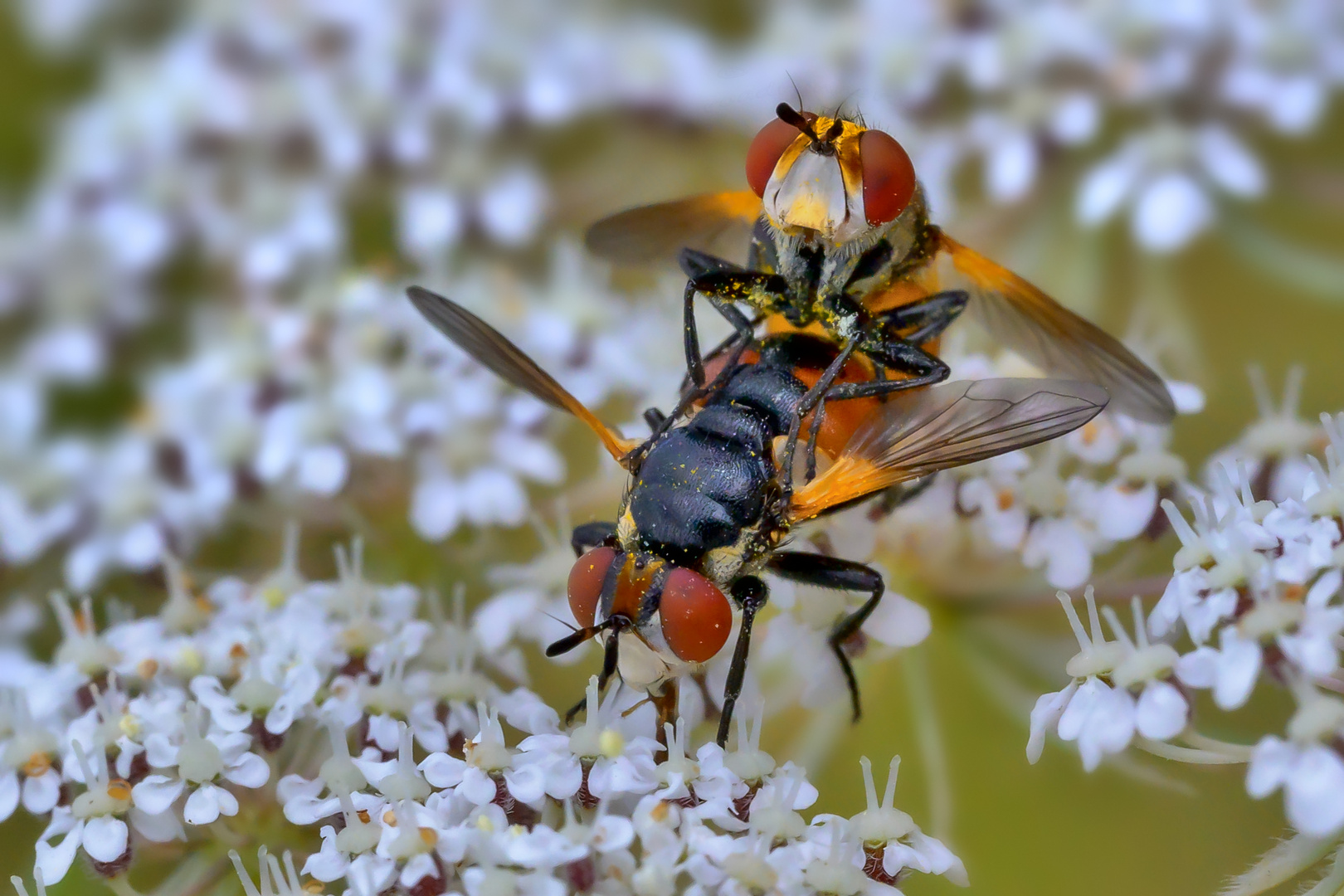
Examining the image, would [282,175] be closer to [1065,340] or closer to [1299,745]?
[1065,340]

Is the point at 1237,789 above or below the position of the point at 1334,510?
below

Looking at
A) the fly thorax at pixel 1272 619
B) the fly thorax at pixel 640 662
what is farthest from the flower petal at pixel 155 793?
the fly thorax at pixel 1272 619

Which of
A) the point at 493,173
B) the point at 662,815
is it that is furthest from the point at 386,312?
the point at 662,815

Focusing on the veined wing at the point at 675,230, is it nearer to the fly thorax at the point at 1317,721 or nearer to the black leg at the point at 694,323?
the black leg at the point at 694,323

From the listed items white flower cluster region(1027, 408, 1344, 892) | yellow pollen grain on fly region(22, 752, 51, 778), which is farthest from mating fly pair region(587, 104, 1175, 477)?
yellow pollen grain on fly region(22, 752, 51, 778)

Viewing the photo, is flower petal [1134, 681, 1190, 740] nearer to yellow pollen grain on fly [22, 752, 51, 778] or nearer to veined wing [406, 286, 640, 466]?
veined wing [406, 286, 640, 466]

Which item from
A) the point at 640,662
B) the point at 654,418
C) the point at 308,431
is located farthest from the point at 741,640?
the point at 308,431
